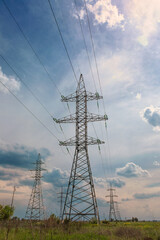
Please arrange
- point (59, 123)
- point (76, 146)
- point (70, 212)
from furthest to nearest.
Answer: point (59, 123) → point (76, 146) → point (70, 212)

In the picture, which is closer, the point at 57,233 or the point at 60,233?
the point at 60,233

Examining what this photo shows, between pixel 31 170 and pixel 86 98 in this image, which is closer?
pixel 86 98

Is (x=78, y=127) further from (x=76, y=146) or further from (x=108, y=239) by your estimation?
(x=108, y=239)

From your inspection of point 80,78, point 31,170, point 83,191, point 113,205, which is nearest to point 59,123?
point 80,78

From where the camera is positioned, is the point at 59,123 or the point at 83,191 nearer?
the point at 83,191

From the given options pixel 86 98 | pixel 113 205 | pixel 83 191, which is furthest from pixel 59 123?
pixel 113 205

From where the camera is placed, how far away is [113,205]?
6000 centimetres

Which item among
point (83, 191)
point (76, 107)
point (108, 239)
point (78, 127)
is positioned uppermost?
point (76, 107)

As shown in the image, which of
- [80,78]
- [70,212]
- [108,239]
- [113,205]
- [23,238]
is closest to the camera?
[23,238]

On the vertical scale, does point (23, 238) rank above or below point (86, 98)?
below

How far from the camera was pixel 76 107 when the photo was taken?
23.6 metres

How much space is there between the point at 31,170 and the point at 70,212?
106 feet

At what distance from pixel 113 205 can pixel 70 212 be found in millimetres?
47492

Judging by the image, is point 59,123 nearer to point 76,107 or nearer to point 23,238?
point 76,107
